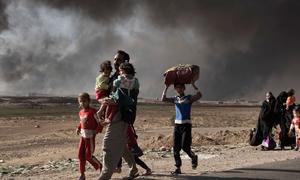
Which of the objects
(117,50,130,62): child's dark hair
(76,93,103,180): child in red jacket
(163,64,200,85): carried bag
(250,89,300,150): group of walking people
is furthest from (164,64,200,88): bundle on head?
(250,89,300,150): group of walking people

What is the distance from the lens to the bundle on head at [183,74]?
32.8 ft

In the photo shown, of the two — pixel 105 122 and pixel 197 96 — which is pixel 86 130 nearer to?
pixel 105 122

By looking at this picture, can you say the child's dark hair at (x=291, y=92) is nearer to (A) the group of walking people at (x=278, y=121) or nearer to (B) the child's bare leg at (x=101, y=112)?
(A) the group of walking people at (x=278, y=121)

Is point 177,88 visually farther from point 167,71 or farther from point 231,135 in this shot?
point 231,135

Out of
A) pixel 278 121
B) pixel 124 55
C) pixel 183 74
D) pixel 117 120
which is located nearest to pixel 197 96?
pixel 183 74

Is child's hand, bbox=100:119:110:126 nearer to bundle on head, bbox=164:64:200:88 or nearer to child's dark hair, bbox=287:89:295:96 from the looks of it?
bundle on head, bbox=164:64:200:88

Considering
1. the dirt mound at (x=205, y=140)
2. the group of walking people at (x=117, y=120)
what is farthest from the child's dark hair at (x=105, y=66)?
the dirt mound at (x=205, y=140)

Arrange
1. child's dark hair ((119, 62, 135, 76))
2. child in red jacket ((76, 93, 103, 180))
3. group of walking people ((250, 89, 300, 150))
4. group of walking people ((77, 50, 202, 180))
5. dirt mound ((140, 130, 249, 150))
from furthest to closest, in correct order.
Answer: dirt mound ((140, 130, 249, 150)), group of walking people ((250, 89, 300, 150)), child in red jacket ((76, 93, 103, 180)), child's dark hair ((119, 62, 135, 76)), group of walking people ((77, 50, 202, 180))

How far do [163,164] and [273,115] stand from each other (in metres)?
5.48

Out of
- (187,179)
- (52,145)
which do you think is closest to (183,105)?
(187,179)

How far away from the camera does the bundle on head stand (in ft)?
Answer: 32.8

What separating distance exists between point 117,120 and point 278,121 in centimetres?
938

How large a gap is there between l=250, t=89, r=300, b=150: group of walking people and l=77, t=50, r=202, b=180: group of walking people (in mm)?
6242

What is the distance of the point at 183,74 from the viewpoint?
1005 centimetres
